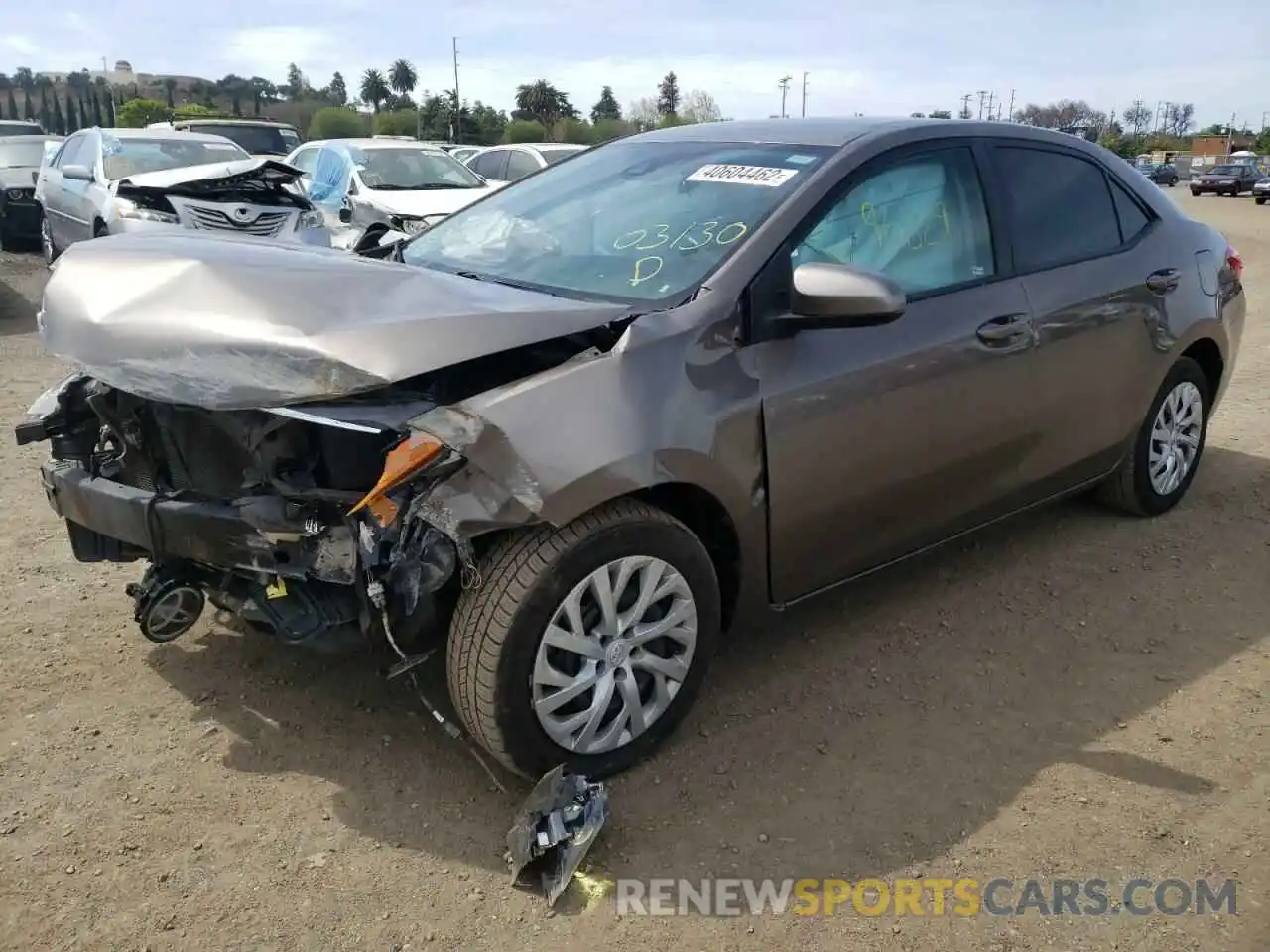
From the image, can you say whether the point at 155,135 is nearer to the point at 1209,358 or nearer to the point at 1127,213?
the point at 1127,213

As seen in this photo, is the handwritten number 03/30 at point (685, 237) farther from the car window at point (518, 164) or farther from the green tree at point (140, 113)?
the green tree at point (140, 113)

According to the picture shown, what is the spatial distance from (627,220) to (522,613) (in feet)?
4.79

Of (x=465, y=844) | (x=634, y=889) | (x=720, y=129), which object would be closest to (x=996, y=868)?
(x=634, y=889)

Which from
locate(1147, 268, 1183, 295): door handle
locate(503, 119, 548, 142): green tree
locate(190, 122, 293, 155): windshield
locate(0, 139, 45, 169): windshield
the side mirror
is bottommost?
locate(1147, 268, 1183, 295): door handle

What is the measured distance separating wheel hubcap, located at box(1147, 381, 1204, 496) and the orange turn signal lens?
3.45 meters

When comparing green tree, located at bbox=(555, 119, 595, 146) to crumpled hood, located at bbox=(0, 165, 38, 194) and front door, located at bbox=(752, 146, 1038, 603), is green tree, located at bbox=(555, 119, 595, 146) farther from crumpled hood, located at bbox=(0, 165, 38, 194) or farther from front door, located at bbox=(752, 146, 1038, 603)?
front door, located at bbox=(752, 146, 1038, 603)

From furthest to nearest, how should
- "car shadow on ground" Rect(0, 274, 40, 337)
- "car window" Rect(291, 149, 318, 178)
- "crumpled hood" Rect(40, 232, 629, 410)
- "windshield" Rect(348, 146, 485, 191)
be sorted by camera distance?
"car window" Rect(291, 149, 318, 178) → "windshield" Rect(348, 146, 485, 191) → "car shadow on ground" Rect(0, 274, 40, 337) → "crumpled hood" Rect(40, 232, 629, 410)

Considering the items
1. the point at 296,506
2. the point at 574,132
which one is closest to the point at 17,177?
the point at 296,506

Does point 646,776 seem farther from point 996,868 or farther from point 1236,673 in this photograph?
point 1236,673

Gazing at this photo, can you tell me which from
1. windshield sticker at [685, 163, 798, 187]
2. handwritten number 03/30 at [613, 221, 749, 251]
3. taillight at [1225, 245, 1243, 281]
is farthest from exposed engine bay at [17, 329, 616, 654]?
taillight at [1225, 245, 1243, 281]

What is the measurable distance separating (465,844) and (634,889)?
1.48 feet

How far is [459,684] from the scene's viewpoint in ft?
8.77

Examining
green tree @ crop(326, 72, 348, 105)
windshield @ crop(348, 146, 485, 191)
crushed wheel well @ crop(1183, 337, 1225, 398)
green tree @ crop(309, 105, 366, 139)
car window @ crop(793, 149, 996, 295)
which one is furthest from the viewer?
green tree @ crop(326, 72, 348, 105)

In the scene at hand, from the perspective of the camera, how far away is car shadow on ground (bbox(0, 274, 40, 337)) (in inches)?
363
